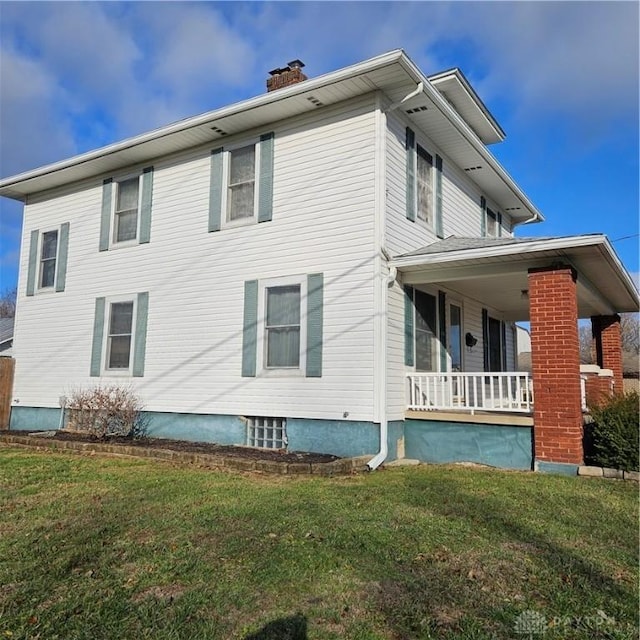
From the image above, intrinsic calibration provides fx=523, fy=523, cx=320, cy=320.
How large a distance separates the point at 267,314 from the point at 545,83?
921 cm

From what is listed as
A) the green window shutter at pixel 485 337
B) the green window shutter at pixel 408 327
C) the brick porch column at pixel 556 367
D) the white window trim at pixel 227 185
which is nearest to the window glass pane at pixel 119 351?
the white window trim at pixel 227 185

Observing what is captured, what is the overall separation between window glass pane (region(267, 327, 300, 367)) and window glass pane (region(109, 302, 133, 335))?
3.62 meters

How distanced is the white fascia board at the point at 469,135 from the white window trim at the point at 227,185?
312 centimetres

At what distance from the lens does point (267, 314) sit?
29.2 feet

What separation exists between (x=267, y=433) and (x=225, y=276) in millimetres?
2891

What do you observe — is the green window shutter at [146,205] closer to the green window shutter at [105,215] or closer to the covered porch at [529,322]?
the green window shutter at [105,215]

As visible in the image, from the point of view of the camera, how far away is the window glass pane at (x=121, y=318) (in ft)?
35.5

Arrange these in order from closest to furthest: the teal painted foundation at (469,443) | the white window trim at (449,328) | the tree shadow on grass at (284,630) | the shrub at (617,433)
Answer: the tree shadow on grass at (284,630) → the shrub at (617,433) → the teal painted foundation at (469,443) → the white window trim at (449,328)

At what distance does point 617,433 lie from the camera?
6.48 m

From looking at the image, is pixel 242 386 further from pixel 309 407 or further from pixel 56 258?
pixel 56 258

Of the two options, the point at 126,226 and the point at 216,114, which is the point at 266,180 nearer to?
the point at 216,114

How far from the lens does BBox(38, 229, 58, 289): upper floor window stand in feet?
40.4

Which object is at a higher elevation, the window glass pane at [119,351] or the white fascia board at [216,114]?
the white fascia board at [216,114]

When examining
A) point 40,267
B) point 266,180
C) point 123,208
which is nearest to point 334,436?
point 266,180
